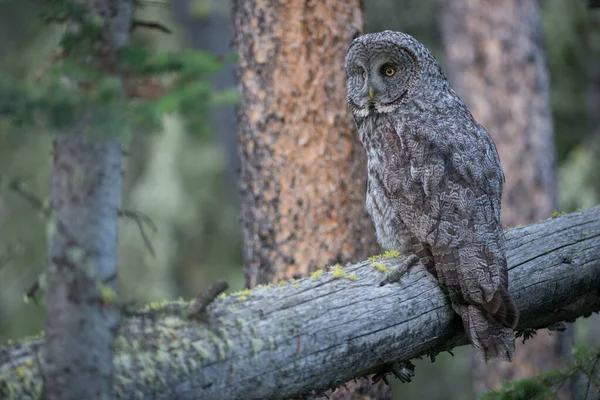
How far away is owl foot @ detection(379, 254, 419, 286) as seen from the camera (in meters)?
3.62

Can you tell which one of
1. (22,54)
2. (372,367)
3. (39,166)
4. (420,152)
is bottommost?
(372,367)

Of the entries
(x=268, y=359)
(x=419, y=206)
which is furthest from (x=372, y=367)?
(x=419, y=206)

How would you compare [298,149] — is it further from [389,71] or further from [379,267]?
[379,267]

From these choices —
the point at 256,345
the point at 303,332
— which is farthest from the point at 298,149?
the point at 256,345

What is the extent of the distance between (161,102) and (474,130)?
8.11ft

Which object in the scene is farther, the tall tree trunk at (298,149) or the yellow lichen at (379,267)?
the tall tree trunk at (298,149)

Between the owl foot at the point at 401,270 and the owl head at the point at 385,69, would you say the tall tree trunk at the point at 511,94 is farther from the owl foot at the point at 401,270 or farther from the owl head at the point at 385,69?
the owl foot at the point at 401,270

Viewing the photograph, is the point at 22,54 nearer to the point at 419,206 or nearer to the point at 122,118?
the point at 419,206

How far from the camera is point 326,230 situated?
4699 millimetres

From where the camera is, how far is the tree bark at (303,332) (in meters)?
2.72

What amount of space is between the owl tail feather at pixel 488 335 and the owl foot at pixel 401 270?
1.24 ft

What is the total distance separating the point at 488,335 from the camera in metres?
3.69

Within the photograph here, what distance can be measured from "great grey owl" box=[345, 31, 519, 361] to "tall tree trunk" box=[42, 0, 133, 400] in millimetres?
1903

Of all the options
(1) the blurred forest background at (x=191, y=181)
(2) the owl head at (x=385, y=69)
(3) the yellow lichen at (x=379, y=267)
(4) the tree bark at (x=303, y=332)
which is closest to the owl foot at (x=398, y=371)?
(4) the tree bark at (x=303, y=332)
